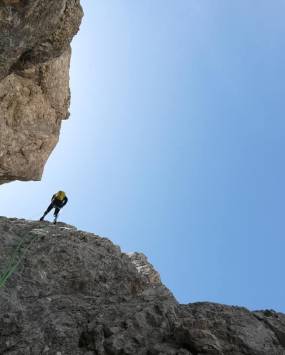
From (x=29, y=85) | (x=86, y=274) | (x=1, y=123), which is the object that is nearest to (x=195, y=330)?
(x=86, y=274)

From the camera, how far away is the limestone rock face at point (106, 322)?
861 centimetres

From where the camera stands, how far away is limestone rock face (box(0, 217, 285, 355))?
8.61m

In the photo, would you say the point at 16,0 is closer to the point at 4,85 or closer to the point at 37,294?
the point at 37,294

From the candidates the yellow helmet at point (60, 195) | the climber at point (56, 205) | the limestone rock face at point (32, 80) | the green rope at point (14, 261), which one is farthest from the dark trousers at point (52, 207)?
the green rope at point (14, 261)

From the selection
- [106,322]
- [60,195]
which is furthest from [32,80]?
[106,322]

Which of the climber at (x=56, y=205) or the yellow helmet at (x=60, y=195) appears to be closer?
the climber at (x=56, y=205)

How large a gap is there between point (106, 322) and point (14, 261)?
16.9 feet

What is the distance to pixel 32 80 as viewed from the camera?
79.8ft

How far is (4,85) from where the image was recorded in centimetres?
2191

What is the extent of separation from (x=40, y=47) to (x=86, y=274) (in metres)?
9.64

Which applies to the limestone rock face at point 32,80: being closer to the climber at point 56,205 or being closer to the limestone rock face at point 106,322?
the climber at point 56,205

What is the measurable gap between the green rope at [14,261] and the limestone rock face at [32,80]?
6.47 m

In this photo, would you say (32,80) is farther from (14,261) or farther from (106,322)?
(106,322)

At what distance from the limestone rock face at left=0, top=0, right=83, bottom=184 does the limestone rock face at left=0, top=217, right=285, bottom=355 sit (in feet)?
25.4
